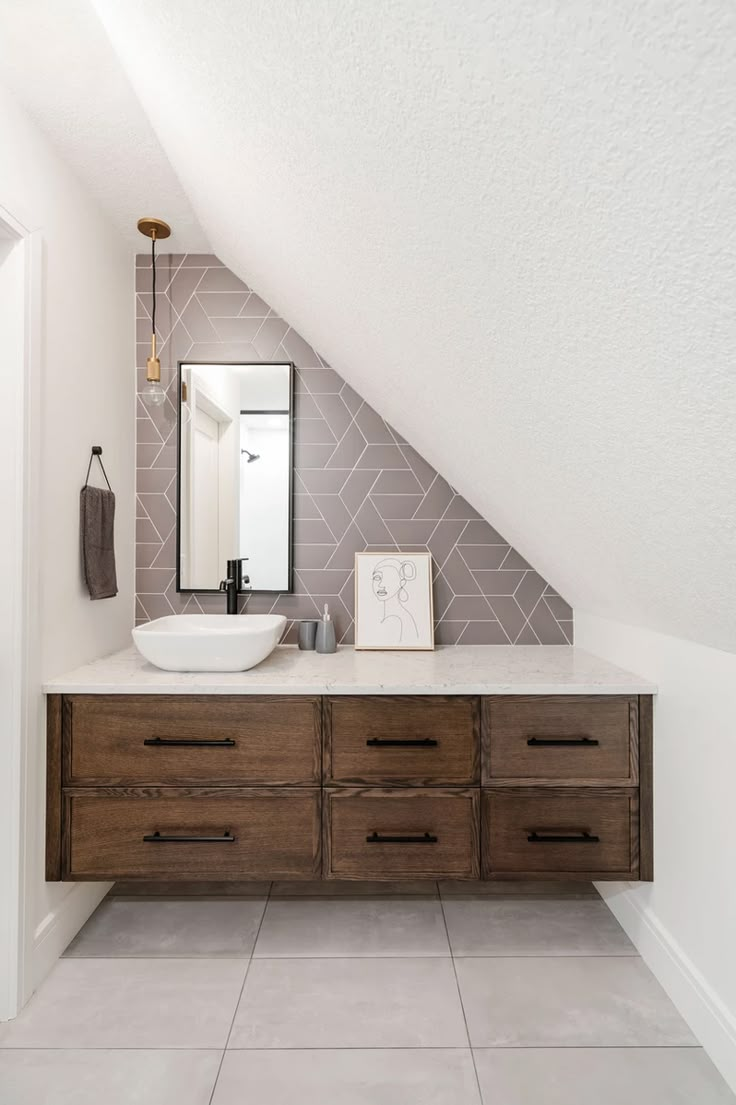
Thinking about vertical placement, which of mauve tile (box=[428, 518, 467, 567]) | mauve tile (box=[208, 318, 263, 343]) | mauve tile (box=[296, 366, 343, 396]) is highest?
mauve tile (box=[208, 318, 263, 343])

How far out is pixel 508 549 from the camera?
255 centimetres

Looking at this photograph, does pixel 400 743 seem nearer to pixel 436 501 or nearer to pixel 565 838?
pixel 565 838

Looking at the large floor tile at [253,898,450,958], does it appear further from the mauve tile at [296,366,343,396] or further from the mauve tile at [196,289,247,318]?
the mauve tile at [196,289,247,318]

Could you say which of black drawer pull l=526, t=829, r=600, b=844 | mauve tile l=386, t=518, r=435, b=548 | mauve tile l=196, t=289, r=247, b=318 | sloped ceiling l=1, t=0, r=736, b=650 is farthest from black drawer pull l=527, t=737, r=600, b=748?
mauve tile l=196, t=289, r=247, b=318

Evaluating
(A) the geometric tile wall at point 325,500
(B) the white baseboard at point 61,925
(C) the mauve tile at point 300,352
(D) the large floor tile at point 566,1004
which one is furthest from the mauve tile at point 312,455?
(D) the large floor tile at point 566,1004

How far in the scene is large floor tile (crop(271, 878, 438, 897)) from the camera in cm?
216

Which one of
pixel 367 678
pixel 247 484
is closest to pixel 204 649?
pixel 367 678

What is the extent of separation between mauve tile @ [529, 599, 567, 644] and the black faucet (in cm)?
114

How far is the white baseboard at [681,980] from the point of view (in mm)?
1428

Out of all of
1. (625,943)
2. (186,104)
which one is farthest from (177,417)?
(625,943)

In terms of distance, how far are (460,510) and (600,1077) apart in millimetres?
1731

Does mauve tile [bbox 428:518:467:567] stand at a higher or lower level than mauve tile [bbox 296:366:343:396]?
lower

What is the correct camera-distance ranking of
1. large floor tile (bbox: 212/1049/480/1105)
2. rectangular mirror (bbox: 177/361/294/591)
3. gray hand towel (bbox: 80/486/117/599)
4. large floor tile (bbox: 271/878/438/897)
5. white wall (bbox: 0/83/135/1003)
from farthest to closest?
1. rectangular mirror (bbox: 177/361/294/591)
2. large floor tile (bbox: 271/878/438/897)
3. gray hand towel (bbox: 80/486/117/599)
4. white wall (bbox: 0/83/135/1003)
5. large floor tile (bbox: 212/1049/480/1105)

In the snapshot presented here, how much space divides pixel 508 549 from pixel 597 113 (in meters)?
2.01
